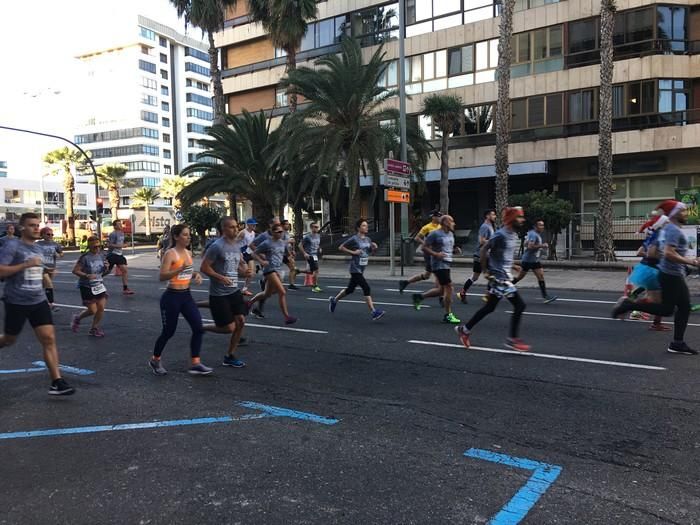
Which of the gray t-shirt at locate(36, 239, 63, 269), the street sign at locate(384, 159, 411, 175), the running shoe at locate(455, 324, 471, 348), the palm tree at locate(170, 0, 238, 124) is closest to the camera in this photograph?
the running shoe at locate(455, 324, 471, 348)

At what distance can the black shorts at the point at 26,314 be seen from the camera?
5363mm

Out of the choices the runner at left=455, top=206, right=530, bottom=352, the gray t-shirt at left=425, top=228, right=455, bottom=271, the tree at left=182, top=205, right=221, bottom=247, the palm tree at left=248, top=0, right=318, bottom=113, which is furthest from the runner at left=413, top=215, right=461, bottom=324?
the tree at left=182, top=205, right=221, bottom=247

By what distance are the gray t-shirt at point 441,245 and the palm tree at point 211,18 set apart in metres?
23.9

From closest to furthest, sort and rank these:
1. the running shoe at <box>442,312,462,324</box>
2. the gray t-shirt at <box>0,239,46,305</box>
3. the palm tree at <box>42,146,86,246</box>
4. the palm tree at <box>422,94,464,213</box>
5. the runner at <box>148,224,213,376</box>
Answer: the gray t-shirt at <box>0,239,46,305</box>, the runner at <box>148,224,213,376</box>, the running shoe at <box>442,312,462,324</box>, the palm tree at <box>422,94,464,213</box>, the palm tree at <box>42,146,86,246</box>

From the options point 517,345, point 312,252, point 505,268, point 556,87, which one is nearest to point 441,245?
point 505,268

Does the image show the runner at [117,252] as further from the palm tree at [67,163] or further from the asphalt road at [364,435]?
the palm tree at [67,163]

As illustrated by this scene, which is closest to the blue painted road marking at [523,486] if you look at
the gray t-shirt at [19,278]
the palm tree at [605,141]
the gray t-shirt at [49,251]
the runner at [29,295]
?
the runner at [29,295]

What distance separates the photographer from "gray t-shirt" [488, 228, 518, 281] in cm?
694

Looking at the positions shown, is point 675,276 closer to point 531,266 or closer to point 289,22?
point 531,266

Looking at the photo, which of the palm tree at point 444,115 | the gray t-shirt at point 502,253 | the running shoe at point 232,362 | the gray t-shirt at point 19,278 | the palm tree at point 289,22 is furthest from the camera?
the palm tree at point 289,22

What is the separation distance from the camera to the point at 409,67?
1219 inches

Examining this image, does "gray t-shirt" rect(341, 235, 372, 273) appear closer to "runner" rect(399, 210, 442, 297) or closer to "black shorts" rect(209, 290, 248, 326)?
"runner" rect(399, 210, 442, 297)

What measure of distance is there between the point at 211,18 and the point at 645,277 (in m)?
29.4

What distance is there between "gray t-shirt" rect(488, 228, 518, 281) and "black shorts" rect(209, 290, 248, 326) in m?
3.13
